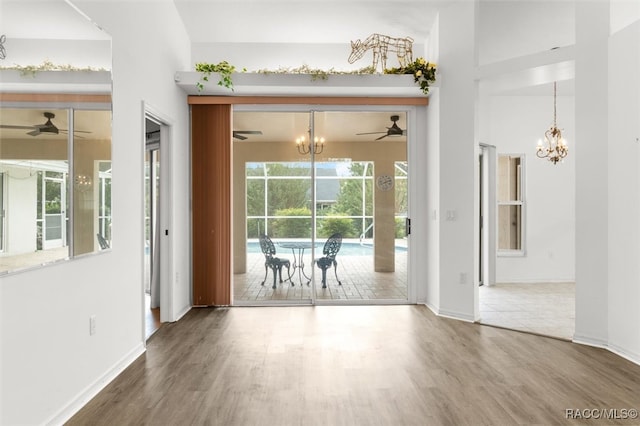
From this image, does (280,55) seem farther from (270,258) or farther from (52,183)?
(52,183)

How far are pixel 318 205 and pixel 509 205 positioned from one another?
3755 mm

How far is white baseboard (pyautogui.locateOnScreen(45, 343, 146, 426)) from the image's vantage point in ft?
7.94

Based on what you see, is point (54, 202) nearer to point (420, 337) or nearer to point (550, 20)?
point (420, 337)

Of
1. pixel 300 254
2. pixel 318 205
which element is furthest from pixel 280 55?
pixel 300 254

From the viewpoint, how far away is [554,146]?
685cm

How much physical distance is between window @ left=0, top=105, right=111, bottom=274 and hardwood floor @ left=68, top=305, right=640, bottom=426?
110cm

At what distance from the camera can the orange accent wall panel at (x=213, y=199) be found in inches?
207

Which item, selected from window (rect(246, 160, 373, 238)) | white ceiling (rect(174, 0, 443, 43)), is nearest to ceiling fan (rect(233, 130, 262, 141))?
window (rect(246, 160, 373, 238))

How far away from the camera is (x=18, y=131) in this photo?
2078 mm

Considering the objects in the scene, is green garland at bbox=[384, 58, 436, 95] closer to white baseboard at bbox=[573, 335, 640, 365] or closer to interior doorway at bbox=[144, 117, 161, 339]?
white baseboard at bbox=[573, 335, 640, 365]

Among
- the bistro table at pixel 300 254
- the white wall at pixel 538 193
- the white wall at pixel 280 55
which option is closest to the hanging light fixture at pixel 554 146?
the white wall at pixel 538 193

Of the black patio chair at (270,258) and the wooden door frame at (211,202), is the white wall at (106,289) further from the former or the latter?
the black patio chair at (270,258)

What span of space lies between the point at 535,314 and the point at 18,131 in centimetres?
531

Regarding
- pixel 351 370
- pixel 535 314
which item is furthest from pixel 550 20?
pixel 351 370
